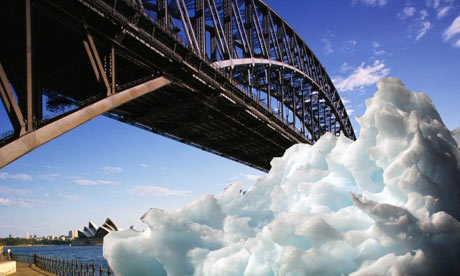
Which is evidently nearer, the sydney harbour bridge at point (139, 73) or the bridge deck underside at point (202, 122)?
the sydney harbour bridge at point (139, 73)

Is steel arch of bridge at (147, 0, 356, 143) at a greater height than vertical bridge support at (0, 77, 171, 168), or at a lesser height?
greater

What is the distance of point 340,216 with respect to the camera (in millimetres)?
6750

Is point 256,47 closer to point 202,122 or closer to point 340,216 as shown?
point 202,122

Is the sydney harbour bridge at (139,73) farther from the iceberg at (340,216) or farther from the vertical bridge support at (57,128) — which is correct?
the iceberg at (340,216)

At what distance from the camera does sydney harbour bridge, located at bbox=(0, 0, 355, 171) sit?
44.2 feet

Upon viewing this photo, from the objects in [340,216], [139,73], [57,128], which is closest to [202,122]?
[139,73]

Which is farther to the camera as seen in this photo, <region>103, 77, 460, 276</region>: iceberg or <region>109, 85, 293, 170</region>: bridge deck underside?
<region>109, 85, 293, 170</region>: bridge deck underside

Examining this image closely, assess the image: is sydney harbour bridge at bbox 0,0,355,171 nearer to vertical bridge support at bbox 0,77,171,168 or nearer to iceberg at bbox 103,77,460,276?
vertical bridge support at bbox 0,77,171,168

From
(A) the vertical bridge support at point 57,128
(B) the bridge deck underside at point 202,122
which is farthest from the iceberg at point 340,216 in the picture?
(B) the bridge deck underside at point 202,122

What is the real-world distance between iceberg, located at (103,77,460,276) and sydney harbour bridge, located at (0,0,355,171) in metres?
7.47

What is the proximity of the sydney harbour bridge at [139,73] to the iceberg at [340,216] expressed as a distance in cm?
747

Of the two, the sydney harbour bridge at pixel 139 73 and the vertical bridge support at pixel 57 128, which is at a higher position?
the sydney harbour bridge at pixel 139 73

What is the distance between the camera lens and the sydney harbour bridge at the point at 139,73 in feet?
44.2

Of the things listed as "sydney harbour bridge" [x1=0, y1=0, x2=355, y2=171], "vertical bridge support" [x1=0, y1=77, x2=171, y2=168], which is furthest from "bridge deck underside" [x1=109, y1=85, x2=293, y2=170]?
"vertical bridge support" [x1=0, y1=77, x2=171, y2=168]
